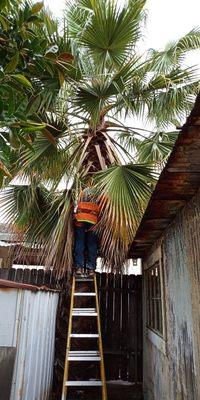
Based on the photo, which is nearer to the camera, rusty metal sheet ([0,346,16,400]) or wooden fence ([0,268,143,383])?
rusty metal sheet ([0,346,16,400])

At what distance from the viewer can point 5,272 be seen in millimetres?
6102

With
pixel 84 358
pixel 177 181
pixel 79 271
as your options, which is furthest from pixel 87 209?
pixel 177 181

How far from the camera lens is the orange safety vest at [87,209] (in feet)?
16.6

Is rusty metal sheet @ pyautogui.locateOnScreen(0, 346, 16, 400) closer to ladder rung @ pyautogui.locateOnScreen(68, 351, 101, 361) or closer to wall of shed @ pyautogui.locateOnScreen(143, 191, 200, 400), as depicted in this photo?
wall of shed @ pyautogui.locateOnScreen(143, 191, 200, 400)

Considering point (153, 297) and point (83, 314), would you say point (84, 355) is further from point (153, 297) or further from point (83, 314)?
point (153, 297)

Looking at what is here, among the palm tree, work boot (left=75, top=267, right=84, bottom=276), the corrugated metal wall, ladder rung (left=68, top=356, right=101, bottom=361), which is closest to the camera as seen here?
the corrugated metal wall

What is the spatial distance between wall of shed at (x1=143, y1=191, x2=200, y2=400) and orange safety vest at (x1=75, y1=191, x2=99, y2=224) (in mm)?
1444

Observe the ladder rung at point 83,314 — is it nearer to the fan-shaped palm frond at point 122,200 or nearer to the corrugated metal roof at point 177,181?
the fan-shaped palm frond at point 122,200

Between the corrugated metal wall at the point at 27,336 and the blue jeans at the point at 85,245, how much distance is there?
134 cm

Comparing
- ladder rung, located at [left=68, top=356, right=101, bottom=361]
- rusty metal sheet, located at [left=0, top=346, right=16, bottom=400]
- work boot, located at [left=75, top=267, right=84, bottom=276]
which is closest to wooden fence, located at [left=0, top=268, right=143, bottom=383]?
work boot, located at [left=75, top=267, right=84, bottom=276]

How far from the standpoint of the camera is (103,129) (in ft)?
19.4

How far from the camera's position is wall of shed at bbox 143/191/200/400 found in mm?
2436

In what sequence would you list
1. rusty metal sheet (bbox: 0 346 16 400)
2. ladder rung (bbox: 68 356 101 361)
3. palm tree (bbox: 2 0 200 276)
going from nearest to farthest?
rusty metal sheet (bbox: 0 346 16 400)
ladder rung (bbox: 68 356 101 361)
palm tree (bbox: 2 0 200 276)

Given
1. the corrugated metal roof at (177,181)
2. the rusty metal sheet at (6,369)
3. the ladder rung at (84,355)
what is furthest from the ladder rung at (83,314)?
the rusty metal sheet at (6,369)
